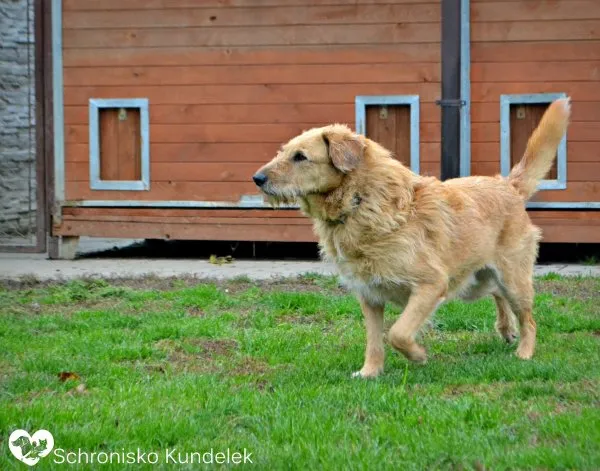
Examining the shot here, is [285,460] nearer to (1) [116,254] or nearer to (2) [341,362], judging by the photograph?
(2) [341,362]

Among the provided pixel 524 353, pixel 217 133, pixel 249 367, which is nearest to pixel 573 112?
pixel 217 133

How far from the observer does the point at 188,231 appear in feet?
39.5

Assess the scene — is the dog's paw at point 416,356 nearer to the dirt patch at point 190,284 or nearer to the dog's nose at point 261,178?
the dog's nose at point 261,178

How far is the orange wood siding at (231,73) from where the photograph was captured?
1141 cm

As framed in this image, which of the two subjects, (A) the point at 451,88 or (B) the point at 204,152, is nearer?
(A) the point at 451,88

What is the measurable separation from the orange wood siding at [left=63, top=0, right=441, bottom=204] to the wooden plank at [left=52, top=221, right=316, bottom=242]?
35cm

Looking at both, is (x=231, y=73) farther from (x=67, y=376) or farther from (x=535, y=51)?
(x=67, y=376)

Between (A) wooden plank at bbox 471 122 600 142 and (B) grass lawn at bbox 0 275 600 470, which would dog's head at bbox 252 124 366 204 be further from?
(A) wooden plank at bbox 471 122 600 142

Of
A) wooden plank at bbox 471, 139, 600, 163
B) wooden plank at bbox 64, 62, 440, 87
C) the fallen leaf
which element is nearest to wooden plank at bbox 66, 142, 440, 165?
wooden plank at bbox 64, 62, 440, 87

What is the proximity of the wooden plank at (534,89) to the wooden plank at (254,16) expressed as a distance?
3.16 feet

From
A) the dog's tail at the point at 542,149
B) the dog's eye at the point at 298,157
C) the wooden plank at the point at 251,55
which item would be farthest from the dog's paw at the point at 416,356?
the wooden plank at the point at 251,55

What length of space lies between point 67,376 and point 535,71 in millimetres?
7091

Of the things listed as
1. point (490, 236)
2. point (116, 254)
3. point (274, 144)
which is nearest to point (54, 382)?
point (490, 236)

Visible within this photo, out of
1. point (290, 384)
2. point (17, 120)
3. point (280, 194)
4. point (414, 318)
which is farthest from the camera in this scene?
point (17, 120)
